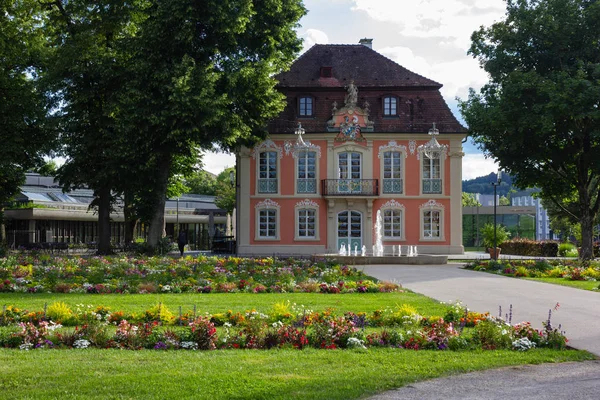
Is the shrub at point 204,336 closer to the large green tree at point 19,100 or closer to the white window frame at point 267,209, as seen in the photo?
the large green tree at point 19,100

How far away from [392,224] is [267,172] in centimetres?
781

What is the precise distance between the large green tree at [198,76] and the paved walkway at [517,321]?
421 inches

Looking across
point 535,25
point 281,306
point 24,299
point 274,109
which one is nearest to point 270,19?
point 274,109

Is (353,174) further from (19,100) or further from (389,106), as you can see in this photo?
(19,100)

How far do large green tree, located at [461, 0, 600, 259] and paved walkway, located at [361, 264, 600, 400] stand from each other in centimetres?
1087

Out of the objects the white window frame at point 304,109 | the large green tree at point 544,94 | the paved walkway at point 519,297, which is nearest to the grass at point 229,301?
the paved walkway at point 519,297

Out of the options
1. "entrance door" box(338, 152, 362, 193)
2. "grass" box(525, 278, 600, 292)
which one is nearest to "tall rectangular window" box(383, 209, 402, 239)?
"entrance door" box(338, 152, 362, 193)

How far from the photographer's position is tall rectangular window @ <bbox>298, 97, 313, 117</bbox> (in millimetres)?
40250

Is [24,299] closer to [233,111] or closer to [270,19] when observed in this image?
[233,111]

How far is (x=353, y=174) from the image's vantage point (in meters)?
40.3

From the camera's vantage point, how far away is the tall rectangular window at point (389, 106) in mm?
40281

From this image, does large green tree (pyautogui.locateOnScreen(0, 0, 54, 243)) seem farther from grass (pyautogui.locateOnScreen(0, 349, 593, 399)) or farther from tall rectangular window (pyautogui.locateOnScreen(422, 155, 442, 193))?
grass (pyautogui.locateOnScreen(0, 349, 593, 399))

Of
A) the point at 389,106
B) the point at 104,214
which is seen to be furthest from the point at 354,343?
the point at 389,106

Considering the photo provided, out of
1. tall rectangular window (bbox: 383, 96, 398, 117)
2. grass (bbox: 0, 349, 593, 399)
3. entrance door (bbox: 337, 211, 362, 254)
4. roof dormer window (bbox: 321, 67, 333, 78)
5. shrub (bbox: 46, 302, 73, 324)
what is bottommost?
grass (bbox: 0, 349, 593, 399)
